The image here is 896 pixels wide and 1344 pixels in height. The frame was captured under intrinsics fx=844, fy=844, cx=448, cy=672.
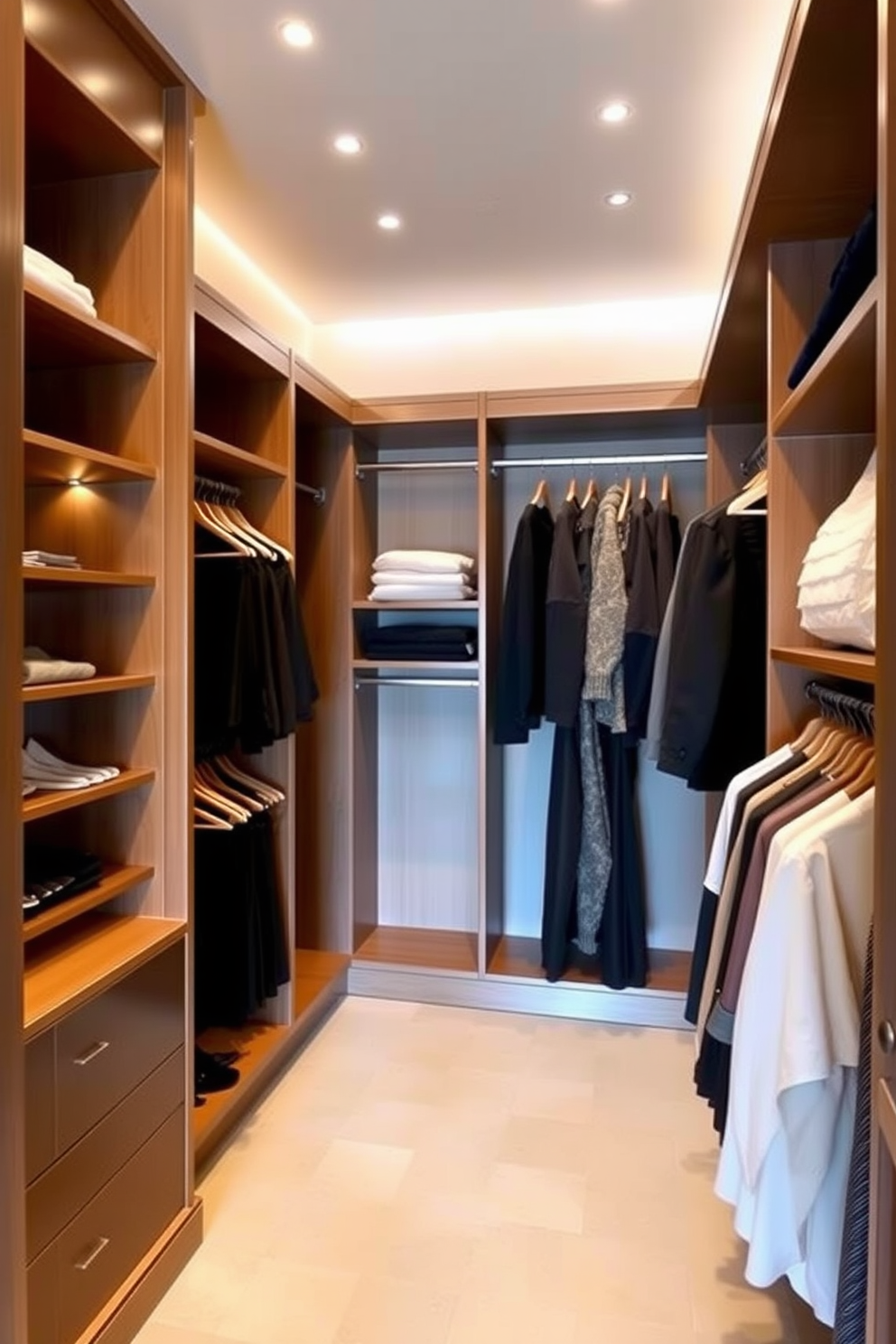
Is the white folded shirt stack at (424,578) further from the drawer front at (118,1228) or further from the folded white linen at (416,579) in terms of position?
the drawer front at (118,1228)

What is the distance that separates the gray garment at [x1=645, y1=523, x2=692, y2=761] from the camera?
246 centimetres

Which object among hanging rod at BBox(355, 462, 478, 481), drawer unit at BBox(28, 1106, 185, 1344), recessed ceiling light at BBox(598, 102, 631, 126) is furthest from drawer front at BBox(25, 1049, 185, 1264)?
recessed ceiling light at BBox(598, 102, 631, 126)

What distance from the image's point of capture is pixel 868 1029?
1.11 m

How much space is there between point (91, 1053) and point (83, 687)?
2.21ft

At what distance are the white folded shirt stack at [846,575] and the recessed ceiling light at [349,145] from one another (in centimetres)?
155

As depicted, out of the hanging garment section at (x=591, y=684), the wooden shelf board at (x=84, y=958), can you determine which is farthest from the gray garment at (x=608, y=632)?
the wooden shelf board at (x=84, y=958)

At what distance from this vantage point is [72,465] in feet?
5.41

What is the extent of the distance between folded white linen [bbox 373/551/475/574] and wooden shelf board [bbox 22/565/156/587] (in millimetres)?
1397

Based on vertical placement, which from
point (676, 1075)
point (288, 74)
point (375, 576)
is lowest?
point (676, 1075)

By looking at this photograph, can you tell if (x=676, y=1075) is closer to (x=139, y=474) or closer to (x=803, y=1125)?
(x=803, y=1125)

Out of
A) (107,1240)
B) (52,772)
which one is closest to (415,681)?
(52,772)

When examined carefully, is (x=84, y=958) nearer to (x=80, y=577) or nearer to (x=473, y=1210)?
(x=80, y=577)

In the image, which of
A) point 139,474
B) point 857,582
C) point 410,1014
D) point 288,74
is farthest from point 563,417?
point 410,1014

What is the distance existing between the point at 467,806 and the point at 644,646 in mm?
1076
